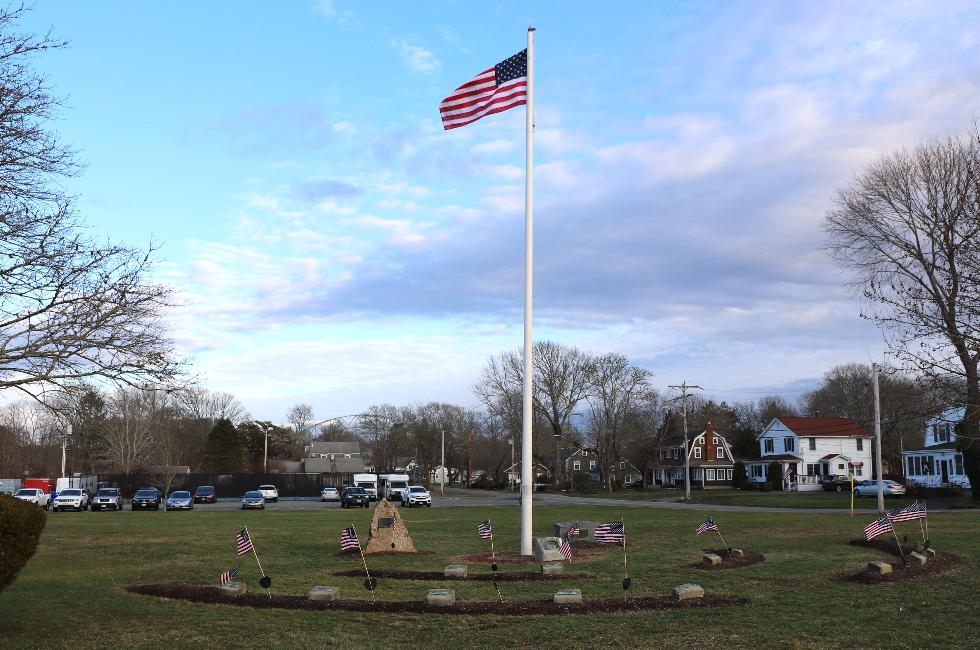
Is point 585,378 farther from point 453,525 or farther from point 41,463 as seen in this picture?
point 41,463

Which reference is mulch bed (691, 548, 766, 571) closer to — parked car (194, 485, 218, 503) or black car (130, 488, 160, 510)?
black car (130, 488, 160, 510)

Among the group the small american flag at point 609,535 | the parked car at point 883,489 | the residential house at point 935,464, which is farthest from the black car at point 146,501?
the residential house at point 935,464

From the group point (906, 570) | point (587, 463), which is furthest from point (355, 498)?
point (587, 463)

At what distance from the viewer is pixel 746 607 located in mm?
11852

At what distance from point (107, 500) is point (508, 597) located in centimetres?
4815

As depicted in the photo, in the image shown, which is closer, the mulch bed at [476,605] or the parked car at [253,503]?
the mulch bed at [476,605]

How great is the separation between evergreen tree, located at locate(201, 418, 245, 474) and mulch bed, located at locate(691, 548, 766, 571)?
8225cm

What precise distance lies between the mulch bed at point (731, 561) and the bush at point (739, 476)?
65948 millimetres

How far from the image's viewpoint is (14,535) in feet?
29.6

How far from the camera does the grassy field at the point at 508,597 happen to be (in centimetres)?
993

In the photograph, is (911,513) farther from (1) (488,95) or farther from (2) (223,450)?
(2) (223,450)

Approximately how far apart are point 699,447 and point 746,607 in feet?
287

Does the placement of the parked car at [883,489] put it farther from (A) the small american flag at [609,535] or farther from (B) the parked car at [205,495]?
(B) the parked car at [205,495]

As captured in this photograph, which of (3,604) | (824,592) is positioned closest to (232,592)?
(3,604)
